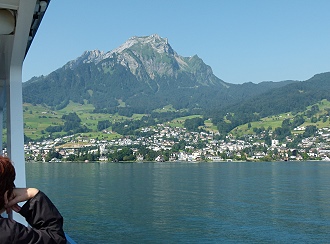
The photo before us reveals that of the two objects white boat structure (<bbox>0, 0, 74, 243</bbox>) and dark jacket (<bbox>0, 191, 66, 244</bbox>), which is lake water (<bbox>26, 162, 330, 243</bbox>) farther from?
dark jacket (<bbox>0, 191, 66, 244</bbox>)

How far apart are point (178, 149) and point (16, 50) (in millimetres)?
85586

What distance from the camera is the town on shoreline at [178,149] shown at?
79.9m

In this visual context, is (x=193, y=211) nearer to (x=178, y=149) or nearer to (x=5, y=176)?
(x=5, y=176)

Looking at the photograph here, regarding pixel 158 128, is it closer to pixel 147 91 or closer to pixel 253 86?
pixel 147 91

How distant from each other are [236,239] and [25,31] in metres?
17.0

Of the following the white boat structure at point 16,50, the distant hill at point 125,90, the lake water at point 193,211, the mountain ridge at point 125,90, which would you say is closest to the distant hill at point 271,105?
the distant hill at point 125,90

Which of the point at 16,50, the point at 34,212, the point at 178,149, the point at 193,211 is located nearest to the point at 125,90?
the point at 178,149

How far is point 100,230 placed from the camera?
65.9ft

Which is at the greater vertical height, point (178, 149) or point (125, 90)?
point (125, 90)

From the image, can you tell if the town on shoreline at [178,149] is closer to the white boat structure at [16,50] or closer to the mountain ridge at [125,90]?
the mountain ridge at [125,90]

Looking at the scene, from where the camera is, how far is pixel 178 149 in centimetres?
8900

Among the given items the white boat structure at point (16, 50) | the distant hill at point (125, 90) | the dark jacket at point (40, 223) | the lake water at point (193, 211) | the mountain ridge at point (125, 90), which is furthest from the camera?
the mountain ridge at point (125, 90)

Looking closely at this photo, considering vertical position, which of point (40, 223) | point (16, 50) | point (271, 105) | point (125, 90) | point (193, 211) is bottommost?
point (193, 211)

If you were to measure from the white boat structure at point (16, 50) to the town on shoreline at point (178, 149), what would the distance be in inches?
2889
